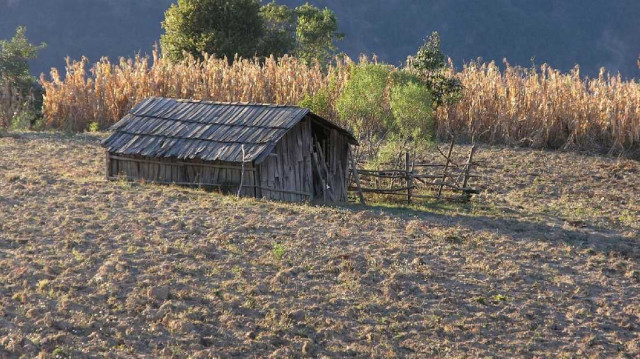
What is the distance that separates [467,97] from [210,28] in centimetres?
909

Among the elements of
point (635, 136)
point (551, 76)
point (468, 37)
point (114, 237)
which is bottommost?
point (114, 237)

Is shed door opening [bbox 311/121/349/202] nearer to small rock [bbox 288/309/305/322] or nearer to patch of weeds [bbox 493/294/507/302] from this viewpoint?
patch of weeds [bbox 493/294/507/302]

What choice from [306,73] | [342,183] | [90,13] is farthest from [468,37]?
[342,183]

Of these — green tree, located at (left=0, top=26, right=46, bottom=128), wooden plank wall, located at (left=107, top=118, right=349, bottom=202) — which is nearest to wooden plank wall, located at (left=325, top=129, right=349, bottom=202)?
wooden plank wall, located at (left=107, top=118, right=349, bottom=202)

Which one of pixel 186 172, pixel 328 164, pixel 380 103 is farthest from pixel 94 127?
pixel 328 164

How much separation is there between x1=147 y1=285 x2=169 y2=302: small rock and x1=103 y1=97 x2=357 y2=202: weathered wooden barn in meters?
4.13

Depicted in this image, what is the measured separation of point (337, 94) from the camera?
66.9ft

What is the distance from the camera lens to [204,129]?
14.3m

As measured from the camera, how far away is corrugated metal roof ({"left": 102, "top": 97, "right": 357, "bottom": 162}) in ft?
44.9

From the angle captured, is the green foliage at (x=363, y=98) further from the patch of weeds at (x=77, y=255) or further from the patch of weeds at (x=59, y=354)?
the patch of weeds at (x=59, y=354)

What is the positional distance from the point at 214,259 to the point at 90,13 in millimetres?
48177

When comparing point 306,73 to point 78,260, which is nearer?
point 78,260

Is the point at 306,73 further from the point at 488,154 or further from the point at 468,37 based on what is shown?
the point at 468,37

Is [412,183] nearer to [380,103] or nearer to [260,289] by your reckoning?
[380,103]
